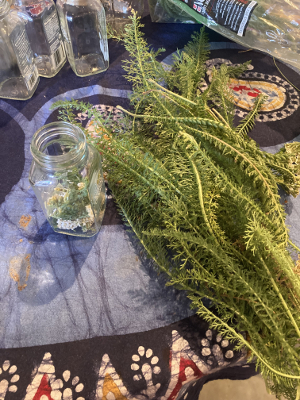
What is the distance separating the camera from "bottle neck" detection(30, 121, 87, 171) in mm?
410

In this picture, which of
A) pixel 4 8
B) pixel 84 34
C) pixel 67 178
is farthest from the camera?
pixel 84 34

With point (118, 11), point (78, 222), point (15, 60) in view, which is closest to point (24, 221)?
point (78, 222)

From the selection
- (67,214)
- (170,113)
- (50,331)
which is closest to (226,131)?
(170,113)

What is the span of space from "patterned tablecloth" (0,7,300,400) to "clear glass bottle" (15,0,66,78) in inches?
8.3

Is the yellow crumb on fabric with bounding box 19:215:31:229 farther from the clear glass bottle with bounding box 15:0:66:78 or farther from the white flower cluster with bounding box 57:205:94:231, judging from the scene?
the clear glass bottle with bounding box 15:0:66:78

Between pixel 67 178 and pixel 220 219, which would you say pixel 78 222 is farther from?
pixel 220 219

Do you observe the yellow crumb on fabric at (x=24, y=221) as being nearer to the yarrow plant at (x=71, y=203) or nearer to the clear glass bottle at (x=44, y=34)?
the yarrow plant at (x=71, y=203)

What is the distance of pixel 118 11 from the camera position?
77 cm

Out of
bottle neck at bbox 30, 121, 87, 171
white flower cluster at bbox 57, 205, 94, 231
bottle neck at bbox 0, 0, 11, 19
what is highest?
bottle neck at bbox 0, 0, 11, 19

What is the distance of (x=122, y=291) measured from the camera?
0.48 metres

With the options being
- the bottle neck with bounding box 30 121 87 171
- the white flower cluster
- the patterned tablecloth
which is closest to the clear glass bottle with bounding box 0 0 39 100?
the patterned tablecloth

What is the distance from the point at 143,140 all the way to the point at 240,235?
0.25m

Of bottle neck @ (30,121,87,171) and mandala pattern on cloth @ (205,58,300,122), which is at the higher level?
bottle neck @ (30,121,87,171)

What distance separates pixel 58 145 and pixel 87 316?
0.28 m
